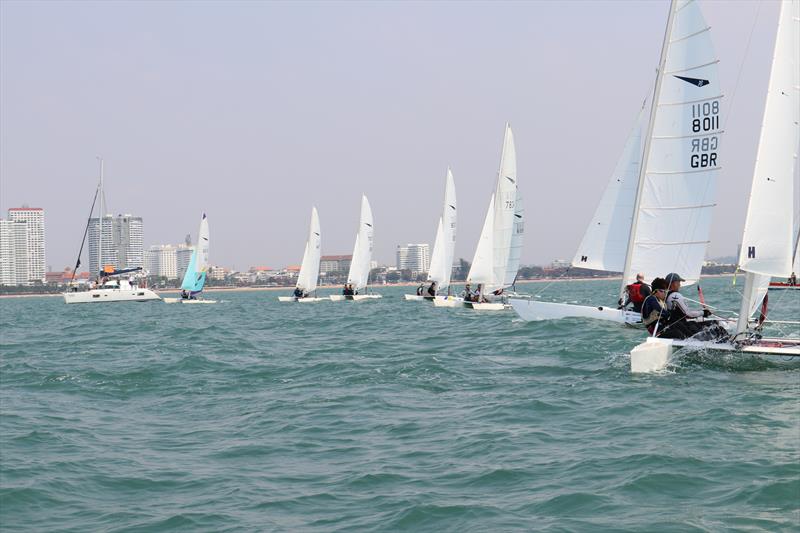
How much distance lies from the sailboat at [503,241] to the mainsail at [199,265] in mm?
27247

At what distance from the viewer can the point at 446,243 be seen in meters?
46.0

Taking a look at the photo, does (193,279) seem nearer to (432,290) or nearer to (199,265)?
(199,265)

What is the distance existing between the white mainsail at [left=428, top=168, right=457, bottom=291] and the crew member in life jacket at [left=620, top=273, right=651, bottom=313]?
2677cm

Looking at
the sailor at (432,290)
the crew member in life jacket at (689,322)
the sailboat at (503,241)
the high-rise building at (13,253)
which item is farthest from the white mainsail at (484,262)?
the high-rise building at (13,253)

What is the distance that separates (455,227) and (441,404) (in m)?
37.2

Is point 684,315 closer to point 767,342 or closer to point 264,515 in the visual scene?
point 767,342

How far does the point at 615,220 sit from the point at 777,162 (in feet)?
27.8

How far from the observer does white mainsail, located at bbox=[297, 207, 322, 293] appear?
5362cm

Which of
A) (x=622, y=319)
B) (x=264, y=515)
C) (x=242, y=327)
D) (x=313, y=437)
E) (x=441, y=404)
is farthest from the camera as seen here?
(x=242, y=327)

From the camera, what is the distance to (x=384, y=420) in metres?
8.90

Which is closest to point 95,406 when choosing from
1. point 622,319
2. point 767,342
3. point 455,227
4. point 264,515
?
point 264,515

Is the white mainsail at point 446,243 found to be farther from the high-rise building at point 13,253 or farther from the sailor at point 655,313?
the high-rise building at point 13,253

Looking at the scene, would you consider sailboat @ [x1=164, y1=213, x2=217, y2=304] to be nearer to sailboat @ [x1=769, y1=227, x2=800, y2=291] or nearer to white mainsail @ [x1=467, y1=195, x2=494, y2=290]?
white mainsail @ [x1=467, y1=195, x2=494, y2=290]

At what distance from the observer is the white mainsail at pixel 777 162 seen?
1189 cm
